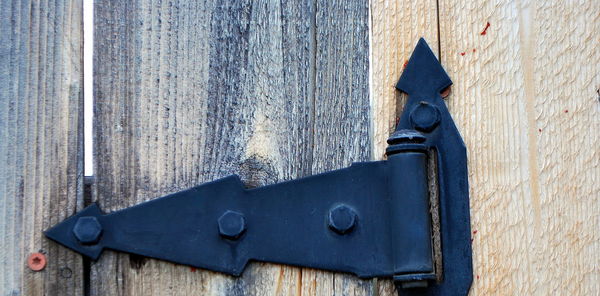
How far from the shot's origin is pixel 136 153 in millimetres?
1288

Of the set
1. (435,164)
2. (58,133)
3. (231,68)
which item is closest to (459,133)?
(435,164)

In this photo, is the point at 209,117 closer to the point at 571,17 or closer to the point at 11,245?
the point at 11,245

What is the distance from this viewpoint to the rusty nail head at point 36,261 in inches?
49.4

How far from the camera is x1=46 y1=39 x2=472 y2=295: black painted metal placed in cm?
121

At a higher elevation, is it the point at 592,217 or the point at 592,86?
the point at 592,86

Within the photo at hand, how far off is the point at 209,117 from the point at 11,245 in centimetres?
32

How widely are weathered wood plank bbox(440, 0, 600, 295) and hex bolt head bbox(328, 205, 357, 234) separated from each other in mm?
159

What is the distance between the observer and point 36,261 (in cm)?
125

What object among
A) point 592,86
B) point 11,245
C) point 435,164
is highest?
point 592,86

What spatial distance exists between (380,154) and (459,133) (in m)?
0.11

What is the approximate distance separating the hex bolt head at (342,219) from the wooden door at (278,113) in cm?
7

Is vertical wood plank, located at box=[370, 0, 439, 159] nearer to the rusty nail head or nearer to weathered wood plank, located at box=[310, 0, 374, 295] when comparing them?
weathered wood plank, located at box=[310, 0, 374, 295]

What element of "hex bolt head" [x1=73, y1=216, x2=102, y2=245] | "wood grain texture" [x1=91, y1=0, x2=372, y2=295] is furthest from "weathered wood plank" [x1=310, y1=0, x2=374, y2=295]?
"hex bolt head" [x1=73, y1=216, x2=102, y2=245]

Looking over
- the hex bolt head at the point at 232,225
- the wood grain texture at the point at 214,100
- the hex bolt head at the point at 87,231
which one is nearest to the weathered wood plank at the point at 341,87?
the wood grain texture at the point at 214,100
